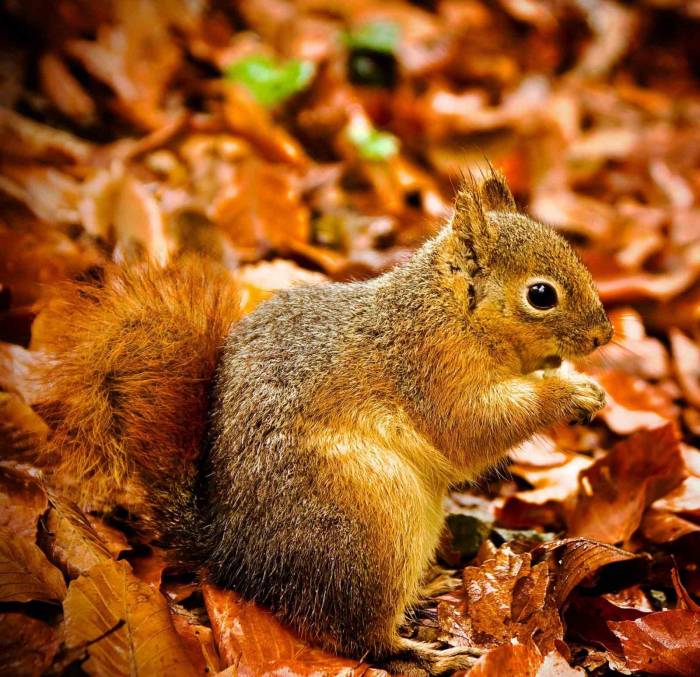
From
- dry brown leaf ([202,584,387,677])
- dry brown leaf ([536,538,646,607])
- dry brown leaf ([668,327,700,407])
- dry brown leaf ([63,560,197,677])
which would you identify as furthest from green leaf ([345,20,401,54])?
dry brown leaf ([63,560,197,677])

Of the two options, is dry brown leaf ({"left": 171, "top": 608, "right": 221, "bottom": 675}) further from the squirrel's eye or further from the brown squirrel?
the squirrel's eye

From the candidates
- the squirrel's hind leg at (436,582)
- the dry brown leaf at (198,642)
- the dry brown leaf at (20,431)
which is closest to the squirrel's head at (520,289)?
the squirrel's hind leg at (436,582)

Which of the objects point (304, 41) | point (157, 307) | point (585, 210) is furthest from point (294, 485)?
point (304, 41)

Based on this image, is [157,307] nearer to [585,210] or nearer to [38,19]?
[38,19]

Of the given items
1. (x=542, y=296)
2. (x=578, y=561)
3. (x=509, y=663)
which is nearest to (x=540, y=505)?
(x=578, y=561)

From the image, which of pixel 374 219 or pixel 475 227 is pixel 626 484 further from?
pixel 374 219

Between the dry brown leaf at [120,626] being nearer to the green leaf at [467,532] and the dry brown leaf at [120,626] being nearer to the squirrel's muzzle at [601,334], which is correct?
the green leaf at [467,532]

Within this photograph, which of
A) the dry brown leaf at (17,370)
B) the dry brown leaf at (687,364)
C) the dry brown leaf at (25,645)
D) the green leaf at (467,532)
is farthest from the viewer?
the dry brown leaf at (687,364)

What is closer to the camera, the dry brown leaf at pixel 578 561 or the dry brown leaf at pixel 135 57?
the dry brown leaf at pixel 578 561
